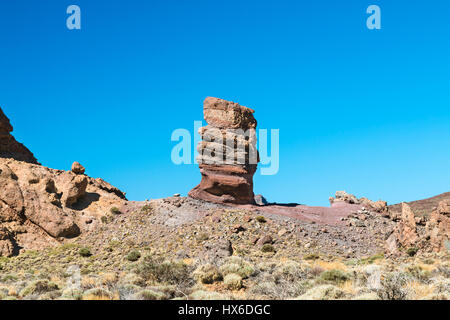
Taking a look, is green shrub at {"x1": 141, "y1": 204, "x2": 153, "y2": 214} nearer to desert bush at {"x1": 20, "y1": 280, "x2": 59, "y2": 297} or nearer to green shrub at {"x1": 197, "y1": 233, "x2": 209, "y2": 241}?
green shrub at {"x1": 197, "y1": 233, "x2": 209, "y2": 241}

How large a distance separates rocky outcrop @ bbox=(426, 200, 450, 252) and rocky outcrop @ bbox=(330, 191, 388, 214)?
22594 millimetres

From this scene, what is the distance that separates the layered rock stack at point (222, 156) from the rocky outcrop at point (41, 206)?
10175mm

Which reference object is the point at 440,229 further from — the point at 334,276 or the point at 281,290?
the point at 281,290

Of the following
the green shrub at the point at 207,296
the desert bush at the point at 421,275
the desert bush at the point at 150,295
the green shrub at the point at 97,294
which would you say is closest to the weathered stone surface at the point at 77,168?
the green shrub at the point at 97,294

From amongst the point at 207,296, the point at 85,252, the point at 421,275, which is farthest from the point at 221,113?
the point at 207,296

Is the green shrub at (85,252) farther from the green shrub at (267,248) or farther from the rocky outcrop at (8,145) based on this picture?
the rocky outcrop at (8,145)

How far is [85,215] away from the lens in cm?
4147

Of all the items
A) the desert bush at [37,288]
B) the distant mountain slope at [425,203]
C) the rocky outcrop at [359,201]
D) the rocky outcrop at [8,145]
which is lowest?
the desert bush at [37,288]

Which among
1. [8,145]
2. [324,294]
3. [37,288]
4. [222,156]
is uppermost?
[8,145]

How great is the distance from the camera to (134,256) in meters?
31.7

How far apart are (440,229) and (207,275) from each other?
17578 millimetres

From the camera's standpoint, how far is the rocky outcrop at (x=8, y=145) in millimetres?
45938

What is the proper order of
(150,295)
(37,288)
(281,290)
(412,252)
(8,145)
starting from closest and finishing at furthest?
(150,295)
(281,290)
(37,288)
(412,252)
(8,145)
